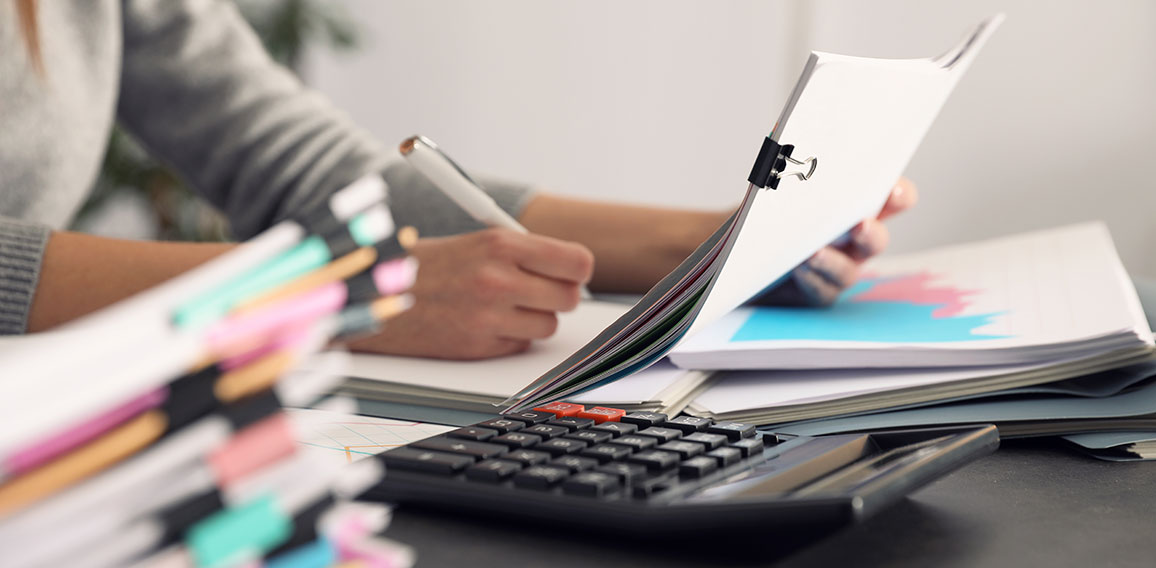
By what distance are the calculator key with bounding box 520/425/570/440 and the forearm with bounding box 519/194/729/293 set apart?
0.45m

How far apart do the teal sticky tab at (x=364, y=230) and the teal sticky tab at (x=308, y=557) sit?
0.06 meters

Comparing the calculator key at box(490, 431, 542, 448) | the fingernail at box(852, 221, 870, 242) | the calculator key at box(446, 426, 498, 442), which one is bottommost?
the calculator key at box(490, 431, 542, 448)

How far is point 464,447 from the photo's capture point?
0.35 metres

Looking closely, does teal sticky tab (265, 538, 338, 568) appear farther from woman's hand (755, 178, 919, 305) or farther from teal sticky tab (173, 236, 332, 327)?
woman's hand (755, 178, 919, 305)

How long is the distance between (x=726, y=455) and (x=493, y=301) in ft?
0.84

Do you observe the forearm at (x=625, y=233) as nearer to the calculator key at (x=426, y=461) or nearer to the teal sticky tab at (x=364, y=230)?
the calculator key at (x=426, y=461)

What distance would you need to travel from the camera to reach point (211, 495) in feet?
Answer: 0.59

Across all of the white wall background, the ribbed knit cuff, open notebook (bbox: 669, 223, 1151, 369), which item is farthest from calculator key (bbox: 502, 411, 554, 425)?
the white wall background

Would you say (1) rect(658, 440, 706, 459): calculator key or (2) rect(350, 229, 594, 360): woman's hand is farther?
(2) rect(350, 229, 594, 360): woman's hand

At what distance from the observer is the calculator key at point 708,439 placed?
1.16ft

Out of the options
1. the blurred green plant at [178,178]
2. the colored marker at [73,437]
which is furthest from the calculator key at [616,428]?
the blurred green plant at [178,178]

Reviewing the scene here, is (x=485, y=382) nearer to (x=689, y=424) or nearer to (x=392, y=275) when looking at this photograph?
(x=689, y=424)

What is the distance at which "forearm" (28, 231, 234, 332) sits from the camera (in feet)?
1.91

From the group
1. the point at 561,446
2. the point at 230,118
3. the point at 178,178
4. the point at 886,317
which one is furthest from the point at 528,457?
the point at 178,178
